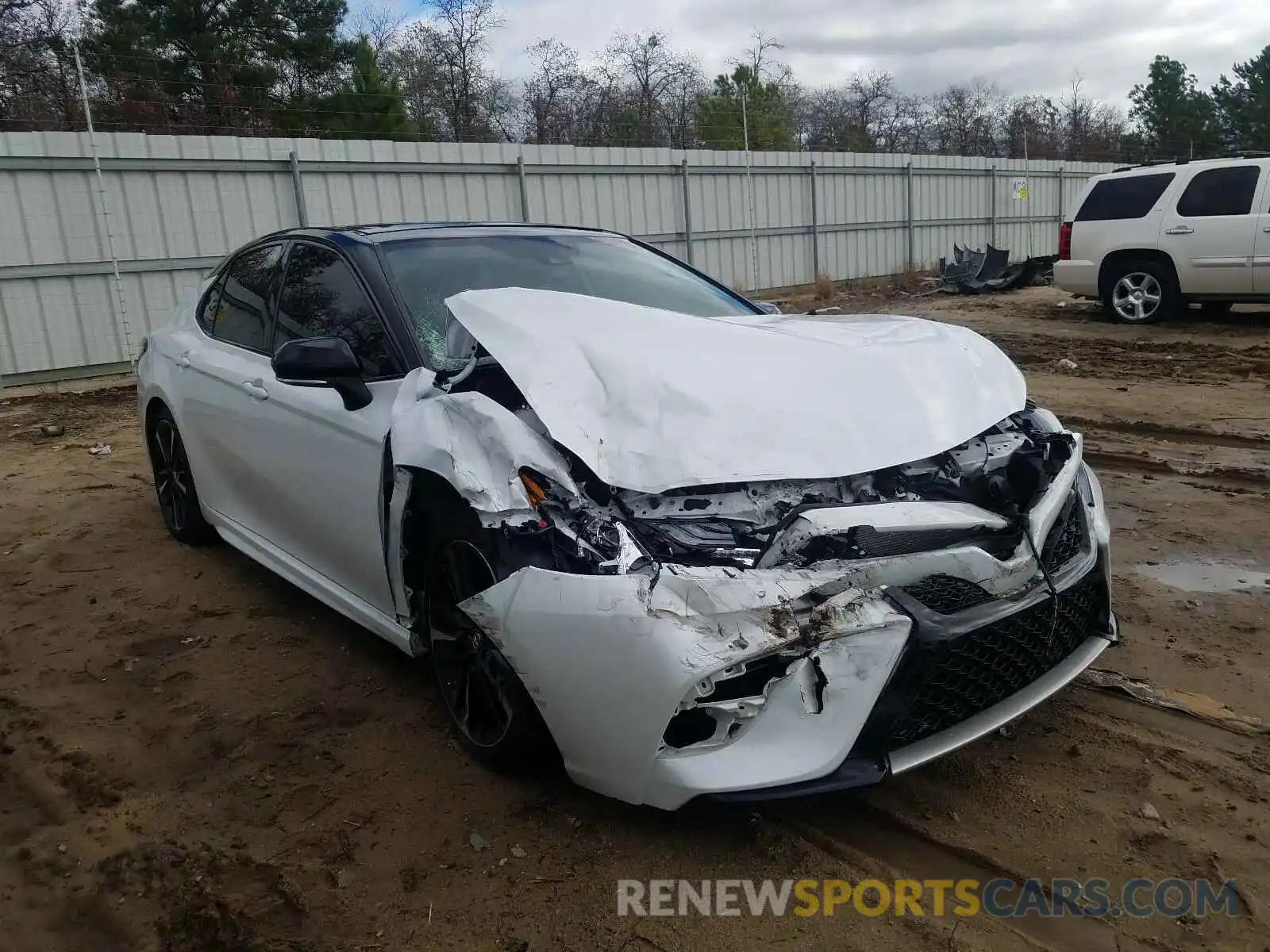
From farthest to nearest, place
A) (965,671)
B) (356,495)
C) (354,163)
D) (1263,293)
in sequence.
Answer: (354,163) → (1263,293) → (356,495) → (965,671)

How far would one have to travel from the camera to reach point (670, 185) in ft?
51.9

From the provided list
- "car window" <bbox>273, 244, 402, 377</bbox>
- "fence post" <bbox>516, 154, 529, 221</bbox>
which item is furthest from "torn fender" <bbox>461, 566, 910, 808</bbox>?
"fence post" <bbox>516, 154, 529, 221</bbox>

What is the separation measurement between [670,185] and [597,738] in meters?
14.5

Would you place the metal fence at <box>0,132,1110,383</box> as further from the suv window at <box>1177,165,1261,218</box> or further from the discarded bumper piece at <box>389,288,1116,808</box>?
the suv window at <box>1177,165,1261,218</box>

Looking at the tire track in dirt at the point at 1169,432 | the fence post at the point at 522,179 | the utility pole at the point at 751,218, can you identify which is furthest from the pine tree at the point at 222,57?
the tire track in dirt at the point at 1169,432

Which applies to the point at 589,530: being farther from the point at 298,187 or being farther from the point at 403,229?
the point at 298,187

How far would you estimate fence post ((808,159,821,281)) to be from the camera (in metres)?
18.1

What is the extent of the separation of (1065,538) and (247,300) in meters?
3.39

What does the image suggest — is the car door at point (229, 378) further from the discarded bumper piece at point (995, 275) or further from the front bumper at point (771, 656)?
the discarded bumper piece at point (995, 275)

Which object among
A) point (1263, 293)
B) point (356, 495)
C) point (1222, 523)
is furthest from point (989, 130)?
point (356, 495)

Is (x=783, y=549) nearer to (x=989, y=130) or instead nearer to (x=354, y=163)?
(x=354, y=163)

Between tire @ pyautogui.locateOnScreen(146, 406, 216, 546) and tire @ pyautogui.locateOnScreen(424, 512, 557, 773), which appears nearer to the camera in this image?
tire @ pyautogui.locateOnScreen(424, 512, 557, 773)

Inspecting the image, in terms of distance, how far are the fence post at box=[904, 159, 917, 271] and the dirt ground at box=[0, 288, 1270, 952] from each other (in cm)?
1696

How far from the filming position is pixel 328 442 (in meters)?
3.23
